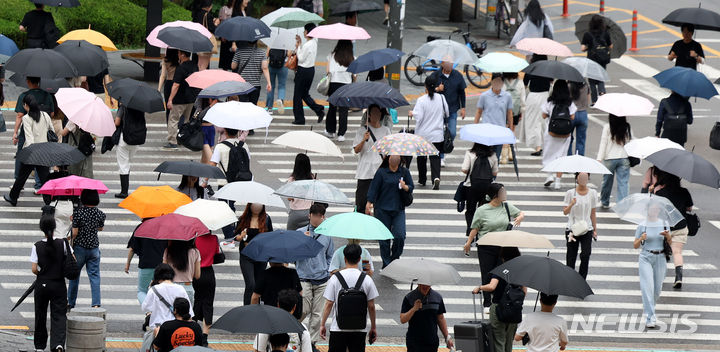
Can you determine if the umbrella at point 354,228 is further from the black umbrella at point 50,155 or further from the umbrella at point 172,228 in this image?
the black umbrella at point 50,155

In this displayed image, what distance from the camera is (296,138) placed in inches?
655

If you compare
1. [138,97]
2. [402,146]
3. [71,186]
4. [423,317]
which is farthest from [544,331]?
[138,97]

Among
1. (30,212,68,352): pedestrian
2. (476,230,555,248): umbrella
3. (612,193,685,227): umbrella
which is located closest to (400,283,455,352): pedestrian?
(476,230,555,248): umbrella

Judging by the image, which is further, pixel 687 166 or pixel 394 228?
pixel 394 228

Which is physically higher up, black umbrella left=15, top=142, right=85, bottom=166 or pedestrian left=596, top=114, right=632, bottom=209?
black umbrella left=15, top=142, right=85, bottom=166

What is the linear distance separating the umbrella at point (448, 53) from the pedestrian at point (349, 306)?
9156 mm

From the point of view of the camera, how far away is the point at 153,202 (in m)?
13.7

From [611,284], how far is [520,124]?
6.83 m

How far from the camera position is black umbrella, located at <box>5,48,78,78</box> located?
19188 mm

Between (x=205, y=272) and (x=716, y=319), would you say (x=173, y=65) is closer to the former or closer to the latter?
(x=205, y=272)

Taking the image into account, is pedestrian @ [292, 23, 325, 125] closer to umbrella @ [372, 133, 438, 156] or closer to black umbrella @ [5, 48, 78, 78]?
black umbrella @ [5, 48, 78, 78]

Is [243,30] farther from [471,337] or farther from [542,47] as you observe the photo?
[471,337]

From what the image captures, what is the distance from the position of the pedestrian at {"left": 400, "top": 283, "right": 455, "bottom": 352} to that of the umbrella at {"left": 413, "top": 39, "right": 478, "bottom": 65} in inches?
370

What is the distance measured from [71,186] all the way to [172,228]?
6.81 ft
